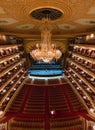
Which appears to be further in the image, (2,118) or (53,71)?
(53,71)

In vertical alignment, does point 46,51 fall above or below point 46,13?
below

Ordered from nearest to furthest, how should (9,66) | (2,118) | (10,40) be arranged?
(2,118)
(9,66)
(10,40)

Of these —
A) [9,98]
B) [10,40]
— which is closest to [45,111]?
[9,98]

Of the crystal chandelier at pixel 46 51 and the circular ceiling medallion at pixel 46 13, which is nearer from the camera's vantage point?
the circular ceiling medallion at pixel 46 13

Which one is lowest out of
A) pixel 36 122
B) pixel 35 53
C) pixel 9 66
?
pixel 36 122

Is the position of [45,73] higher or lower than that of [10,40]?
lower

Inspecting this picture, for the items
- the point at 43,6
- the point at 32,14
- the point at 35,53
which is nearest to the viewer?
the point at 43,6

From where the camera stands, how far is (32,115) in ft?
44.4

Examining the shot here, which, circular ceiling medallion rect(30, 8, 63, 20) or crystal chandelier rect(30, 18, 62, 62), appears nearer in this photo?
circular ceiling medallion rect(30, 8, 63, 20)

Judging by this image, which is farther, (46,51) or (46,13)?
(46,51)

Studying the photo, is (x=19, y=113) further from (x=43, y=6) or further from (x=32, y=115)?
(x=43, y=6)

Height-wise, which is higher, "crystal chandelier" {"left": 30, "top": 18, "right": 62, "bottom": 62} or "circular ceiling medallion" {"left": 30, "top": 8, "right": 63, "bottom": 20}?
"circular ceiling medallion" {"left": 30, "top": 8, "right": 63, "bottom": 20}

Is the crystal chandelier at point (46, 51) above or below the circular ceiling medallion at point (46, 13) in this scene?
below

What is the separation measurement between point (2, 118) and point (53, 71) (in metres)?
8.80
